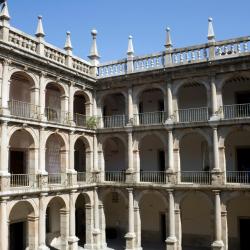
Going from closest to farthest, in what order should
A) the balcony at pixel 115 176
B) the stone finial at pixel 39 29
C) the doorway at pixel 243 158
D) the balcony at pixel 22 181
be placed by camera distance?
1. the balcony at pixel 22 181
2. the stone finial at pixel 39 29
3. the doorway at pixel 243 158
4. the balcony at pixel 115 176

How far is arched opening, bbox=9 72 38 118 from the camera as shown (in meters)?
19.0

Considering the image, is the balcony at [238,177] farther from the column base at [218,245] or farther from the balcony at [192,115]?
the balcony at [192,115]

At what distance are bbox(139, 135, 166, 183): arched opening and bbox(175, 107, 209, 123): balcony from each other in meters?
3.07

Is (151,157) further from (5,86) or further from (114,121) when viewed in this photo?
(5,86)

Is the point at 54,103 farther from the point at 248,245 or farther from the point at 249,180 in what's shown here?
the point at 248,245

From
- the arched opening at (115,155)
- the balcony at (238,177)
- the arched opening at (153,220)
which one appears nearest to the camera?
the balcony at (238,177)

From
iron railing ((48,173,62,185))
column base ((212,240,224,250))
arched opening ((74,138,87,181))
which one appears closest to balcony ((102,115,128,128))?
arched opening ((74,138,87,181))

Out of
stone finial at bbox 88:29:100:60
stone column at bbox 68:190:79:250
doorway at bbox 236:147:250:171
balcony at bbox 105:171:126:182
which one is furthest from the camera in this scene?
stone finial at bbox 88:29:100:60

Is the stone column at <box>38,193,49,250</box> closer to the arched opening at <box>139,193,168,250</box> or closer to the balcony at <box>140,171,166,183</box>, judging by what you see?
the balcony at <box>140,171,166,183</box>

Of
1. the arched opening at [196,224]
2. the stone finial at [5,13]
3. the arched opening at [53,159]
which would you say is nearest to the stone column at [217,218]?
the arched opening at [196,224]

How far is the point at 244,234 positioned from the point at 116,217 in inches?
371

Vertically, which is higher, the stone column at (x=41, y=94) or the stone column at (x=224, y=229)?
the stone column at (x=41, y=94)

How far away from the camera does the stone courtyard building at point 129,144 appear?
61.8 ft

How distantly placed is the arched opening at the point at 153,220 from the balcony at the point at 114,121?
5.33m
